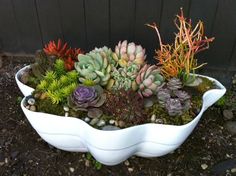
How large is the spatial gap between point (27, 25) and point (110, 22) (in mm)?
449

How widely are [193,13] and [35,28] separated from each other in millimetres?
812

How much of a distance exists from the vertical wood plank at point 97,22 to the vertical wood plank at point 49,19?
0.16 metres

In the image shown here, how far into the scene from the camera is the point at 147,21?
1.68 metres

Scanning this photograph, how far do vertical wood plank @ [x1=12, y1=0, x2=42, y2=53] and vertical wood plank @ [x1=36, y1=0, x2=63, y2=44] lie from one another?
31 millimetres

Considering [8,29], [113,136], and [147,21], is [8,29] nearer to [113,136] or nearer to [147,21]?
[147,21]

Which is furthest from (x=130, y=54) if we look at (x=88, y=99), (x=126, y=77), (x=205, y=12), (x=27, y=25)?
(x=27, y=25)

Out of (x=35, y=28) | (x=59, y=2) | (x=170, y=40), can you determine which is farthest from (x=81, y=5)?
(x=170, y=40)

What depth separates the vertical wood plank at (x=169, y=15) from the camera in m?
1.61

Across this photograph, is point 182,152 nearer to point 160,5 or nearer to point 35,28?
point 160,5

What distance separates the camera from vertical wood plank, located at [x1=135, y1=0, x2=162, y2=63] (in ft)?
A: 5.34

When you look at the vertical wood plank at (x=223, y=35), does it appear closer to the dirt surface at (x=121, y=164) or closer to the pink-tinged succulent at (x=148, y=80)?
the dirt surface at (x=121, y=164)

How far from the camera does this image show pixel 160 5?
5.32 feet

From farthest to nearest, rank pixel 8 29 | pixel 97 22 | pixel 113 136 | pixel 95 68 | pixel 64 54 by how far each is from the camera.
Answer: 1. pixel 8 29
2. pixel 97 22
3. pixel 64 54
4. pixel 95 68
5. pixel 113 136

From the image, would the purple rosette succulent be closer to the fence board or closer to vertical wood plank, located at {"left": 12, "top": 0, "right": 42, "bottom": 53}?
the fence board
